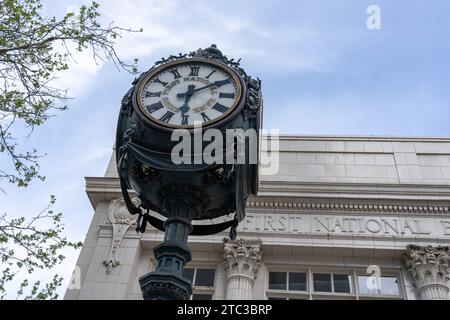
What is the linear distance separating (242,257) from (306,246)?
1.75 m

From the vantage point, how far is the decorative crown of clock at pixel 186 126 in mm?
3303

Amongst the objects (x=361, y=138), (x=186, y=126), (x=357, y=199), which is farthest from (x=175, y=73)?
(x=361, y=138)

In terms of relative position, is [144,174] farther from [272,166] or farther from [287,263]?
[272,166]

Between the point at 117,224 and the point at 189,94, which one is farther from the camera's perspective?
the point at 117,224

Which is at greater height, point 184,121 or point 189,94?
point 189,94

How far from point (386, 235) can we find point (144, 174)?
10.3 meters

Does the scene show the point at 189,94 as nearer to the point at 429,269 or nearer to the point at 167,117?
the point at 167,117

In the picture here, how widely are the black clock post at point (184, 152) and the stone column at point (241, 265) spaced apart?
766 cm

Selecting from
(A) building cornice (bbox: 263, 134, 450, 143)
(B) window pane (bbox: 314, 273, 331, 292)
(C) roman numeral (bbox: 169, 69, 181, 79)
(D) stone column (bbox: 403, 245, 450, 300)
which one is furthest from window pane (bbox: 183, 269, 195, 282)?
(C) roman numeral (bbox: 169, 69, 181, 79)

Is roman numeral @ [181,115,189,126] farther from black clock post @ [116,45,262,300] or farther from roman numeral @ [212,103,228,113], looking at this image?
roman numeral @ [212,103,228,113]

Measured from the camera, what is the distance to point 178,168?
10.6 ft

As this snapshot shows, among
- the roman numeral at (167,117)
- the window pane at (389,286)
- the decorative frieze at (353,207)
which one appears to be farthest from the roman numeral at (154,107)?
the window pane at (389,286)

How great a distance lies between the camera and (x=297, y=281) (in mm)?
11898

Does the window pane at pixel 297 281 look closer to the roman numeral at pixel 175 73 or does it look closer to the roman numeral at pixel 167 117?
the roman numeral at pixel 175 73
